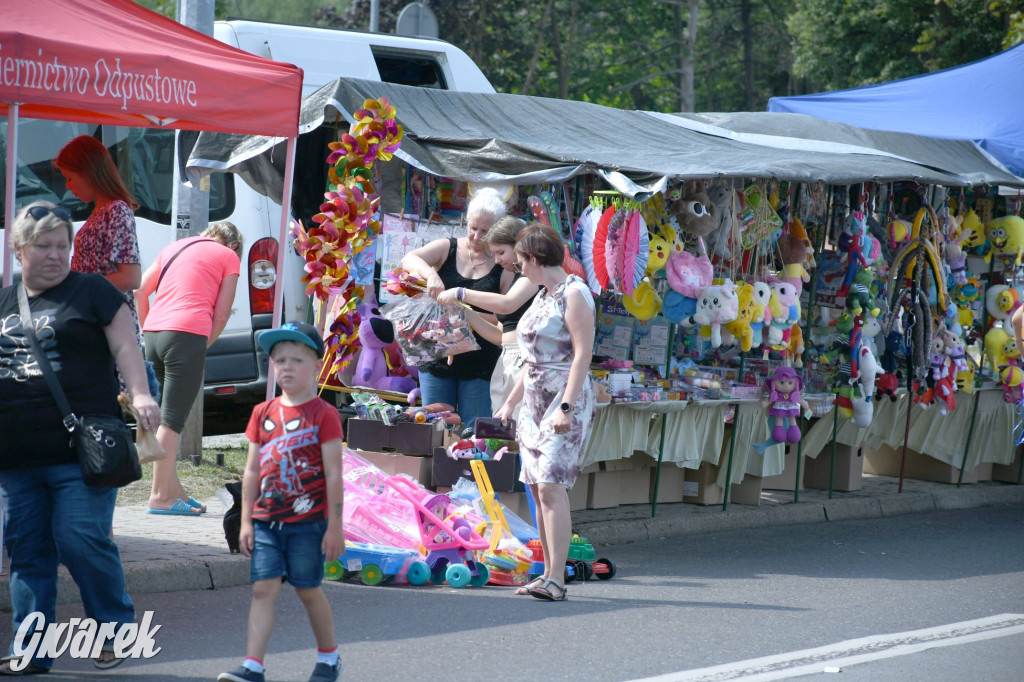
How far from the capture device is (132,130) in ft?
31.0

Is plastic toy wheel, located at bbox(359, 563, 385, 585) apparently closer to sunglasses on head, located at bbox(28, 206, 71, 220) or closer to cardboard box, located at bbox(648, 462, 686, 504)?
sunglasses on head, located at bbox(28, 206, 71, 220)

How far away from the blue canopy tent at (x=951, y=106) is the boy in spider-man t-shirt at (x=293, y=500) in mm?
8362

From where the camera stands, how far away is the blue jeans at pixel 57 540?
4.59 metres

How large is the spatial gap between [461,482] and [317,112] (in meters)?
2.45

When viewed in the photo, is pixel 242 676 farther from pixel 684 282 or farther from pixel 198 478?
pixel 684 282

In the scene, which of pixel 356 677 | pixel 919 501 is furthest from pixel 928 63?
pixel 356 677

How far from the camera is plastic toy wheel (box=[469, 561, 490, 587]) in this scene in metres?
6.71

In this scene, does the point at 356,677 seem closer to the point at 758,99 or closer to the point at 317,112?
the point at 317,112

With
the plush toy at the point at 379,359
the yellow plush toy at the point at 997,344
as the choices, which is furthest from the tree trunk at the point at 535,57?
the plush toy at the point at 379,359

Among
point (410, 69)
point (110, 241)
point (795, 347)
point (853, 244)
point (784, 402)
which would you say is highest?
point (410, 69)

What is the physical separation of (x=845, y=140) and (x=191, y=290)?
5.89 meters

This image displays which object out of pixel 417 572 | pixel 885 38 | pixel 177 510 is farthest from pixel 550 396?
pixel 885 38

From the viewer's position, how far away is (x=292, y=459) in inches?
177

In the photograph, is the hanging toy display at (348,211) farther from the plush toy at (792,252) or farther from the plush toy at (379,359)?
the plush toy at (792,252)
